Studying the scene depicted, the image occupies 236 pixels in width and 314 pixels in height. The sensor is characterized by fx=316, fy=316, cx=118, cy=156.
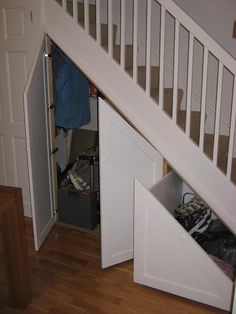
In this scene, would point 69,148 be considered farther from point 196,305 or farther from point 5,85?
point 196,305

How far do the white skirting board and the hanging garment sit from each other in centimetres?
125

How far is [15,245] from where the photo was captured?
2.02m

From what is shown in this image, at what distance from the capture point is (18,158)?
3223 millimetres

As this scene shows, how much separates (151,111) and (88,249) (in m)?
1.41

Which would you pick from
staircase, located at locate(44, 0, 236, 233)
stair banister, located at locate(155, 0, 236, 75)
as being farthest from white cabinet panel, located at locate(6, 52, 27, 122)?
stair banister, located at locate(155, 0, 236, 75)

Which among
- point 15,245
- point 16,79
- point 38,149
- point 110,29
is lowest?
point 15,245

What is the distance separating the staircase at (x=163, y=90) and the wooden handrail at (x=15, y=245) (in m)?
0.97

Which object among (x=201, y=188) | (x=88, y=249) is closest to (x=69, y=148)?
(x=88, y=249)

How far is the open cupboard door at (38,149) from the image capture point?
8.34ft

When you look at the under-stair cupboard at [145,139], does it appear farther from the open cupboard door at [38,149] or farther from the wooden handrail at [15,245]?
the wooden handrail at [15,245]

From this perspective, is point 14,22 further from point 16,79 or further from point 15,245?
point 15,245

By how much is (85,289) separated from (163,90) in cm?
154

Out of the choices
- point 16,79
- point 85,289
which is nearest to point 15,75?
point 16,79

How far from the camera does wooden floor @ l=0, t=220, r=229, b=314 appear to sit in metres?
2.14
